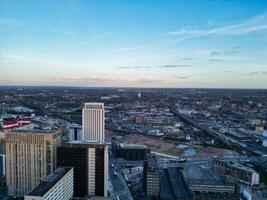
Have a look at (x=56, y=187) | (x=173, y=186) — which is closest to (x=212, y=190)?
(x=173, y=186)

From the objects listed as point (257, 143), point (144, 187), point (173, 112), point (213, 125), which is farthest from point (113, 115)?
point (144, 187)

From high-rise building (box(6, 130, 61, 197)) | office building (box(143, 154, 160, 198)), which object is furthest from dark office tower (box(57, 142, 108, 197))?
office building (box(143, 154, 160, 198))

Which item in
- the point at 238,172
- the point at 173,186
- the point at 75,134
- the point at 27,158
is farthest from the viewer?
the point at 75,134

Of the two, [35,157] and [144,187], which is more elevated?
[35,157]

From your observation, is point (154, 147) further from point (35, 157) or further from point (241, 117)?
point (241, 117)

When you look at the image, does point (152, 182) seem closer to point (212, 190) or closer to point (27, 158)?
point (212, 190)
